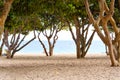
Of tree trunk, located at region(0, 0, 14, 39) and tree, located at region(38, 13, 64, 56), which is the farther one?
tree, located at region(38, 13, 64, 56)

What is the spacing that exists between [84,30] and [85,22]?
1.91ft

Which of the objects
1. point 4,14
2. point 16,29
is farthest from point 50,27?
point 4,14

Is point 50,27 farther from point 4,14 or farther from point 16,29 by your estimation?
point 4,14

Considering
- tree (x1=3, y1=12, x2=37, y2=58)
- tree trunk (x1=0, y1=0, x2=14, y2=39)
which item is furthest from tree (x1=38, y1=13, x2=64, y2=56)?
tree trunk (x1=0, y1=0, x2=14, y2=39)

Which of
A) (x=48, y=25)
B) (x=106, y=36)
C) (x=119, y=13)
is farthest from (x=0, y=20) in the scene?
(x=48, y=25)

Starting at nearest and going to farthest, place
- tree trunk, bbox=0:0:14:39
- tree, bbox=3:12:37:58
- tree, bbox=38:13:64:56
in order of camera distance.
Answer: tree trunk, bbox=0:0:14:39 → tree, bbox=3:12:37:58 → tree, bbox=38:13:64:56

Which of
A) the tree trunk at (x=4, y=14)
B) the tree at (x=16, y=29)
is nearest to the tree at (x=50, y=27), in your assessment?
the tree at (x=16, y=29)

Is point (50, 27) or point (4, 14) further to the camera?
point (50, 27)

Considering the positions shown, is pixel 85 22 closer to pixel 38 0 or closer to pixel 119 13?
pixel 119 13

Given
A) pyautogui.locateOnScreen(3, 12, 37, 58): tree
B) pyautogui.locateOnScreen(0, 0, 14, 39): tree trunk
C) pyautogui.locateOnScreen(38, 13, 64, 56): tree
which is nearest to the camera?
pyautogui.locateOnScreen(0, 0, 14, 39): tree trunk

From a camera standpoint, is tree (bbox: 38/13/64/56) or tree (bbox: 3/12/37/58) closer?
tree (bbox: 3/12/37/58)

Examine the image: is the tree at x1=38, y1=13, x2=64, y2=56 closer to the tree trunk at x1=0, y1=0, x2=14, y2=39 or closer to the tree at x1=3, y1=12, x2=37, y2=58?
the tree at x1=3, y1=12, x2=37, y2=58

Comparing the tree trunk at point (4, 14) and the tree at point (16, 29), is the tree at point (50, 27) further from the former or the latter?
the tree trunk at point (4, 14)

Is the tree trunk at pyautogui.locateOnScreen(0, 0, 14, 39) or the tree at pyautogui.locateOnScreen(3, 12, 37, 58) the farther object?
the tree at pyautogui.locateOnScreen(3, 12, 37, 58)
